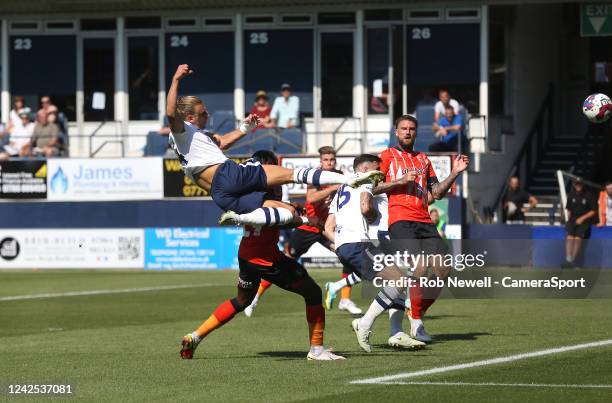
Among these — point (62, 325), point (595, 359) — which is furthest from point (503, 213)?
point (595, 359)

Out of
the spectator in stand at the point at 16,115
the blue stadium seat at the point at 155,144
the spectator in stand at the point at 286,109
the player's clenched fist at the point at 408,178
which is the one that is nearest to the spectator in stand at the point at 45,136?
the spectator in stand at the point at 16,115

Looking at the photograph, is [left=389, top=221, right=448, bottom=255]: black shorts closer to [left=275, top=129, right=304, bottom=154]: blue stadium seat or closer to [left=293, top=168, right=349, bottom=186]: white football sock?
[left=293, top=168, right=349, bottom=186]: white football sock

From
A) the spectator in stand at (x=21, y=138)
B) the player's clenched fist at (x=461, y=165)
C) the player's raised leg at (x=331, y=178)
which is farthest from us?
the spectator in stand at (x=21, y=138)

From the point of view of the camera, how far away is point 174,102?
38.3ft

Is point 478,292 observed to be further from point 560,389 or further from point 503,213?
point 503,213

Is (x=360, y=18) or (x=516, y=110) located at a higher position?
(x=360, y=18)

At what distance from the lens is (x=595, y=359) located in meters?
11.7

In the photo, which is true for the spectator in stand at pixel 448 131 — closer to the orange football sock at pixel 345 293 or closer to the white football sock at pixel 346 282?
the orange football sock at pixel 345 293

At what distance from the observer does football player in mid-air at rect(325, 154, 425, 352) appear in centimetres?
1290

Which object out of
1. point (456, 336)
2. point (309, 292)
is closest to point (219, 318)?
point (309, 292)

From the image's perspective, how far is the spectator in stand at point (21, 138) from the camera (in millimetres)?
34969

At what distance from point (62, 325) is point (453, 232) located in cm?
1566

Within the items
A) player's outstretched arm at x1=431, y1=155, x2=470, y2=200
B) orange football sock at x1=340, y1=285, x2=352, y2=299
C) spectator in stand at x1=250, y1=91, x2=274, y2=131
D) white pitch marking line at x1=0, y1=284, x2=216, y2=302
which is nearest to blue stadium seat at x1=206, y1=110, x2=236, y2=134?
spectator in stand at x1=250, y1=91, x2=274, y2=131

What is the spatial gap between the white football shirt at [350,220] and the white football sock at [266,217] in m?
2.89
